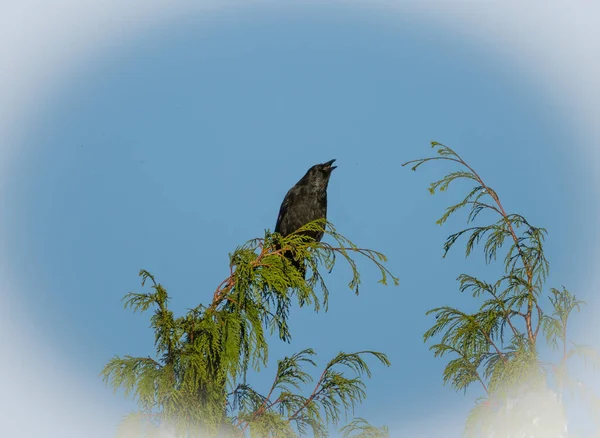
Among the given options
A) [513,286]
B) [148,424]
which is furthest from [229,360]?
[513,286]

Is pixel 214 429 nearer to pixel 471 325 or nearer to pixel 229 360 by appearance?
pixel 229 360

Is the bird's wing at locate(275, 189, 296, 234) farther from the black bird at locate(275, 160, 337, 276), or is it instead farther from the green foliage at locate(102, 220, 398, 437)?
the green foliage at locate(102, 220, 398, 437)

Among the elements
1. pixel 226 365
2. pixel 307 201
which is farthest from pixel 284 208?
pixel 226 365

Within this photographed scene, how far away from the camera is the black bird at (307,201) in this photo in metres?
7.54

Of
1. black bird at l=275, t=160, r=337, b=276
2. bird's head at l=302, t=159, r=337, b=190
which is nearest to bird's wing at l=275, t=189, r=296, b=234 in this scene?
black bird at l=275, t=160, r=337, b=276

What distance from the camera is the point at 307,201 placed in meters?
7.56

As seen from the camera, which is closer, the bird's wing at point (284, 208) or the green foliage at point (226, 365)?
the green foliage at point (226, 365)

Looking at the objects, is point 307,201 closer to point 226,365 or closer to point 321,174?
point 321,174

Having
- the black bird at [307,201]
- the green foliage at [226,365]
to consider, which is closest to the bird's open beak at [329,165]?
the black bird at [307,201]

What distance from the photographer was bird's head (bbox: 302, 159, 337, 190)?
7.63m

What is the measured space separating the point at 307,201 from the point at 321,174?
1.06 feet

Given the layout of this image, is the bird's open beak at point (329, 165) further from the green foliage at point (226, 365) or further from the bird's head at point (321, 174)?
the green foliage at point (226, 365)

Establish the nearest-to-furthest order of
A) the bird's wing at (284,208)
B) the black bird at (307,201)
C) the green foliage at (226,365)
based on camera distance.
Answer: the green foliage at (226,365)
the black bird at (307,201)
the bird's wing at (284,208)

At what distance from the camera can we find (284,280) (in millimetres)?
4625
